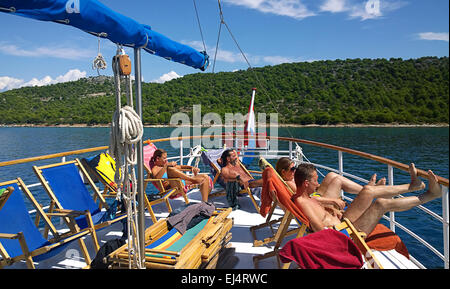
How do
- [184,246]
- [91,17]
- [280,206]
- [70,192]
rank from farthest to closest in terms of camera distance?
[70,192]
[280,206]
[184,246]
[91,17]

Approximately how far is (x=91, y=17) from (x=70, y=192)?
5.98 feet

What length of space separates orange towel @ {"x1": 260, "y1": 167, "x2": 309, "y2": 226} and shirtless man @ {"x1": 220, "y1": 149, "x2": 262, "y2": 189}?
1001 millimetres

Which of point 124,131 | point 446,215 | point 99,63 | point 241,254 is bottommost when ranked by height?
point 241,254

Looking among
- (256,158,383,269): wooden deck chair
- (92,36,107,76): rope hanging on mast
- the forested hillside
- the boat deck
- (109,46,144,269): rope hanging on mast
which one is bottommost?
the boat deck

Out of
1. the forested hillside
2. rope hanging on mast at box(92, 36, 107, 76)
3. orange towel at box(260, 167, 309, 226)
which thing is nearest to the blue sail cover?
rope hanging on mast at box(92, 36, 107, 76)

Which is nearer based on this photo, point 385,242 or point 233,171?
point 385,242

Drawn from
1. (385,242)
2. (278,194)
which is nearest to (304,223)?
A: (278,194)

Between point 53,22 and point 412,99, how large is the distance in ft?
200

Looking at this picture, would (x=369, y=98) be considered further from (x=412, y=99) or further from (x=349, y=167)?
(x=349, y=167)

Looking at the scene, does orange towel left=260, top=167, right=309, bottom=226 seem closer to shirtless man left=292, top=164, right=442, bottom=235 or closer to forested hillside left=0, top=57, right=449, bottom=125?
shirtless man left=292, top=164, right=442, bottom=235

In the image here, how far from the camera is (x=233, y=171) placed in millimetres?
3861

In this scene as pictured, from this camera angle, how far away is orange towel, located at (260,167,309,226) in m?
2.11

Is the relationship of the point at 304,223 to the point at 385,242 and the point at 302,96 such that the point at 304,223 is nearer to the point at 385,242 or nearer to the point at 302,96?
the point at 385,242

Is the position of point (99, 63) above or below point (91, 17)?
below
